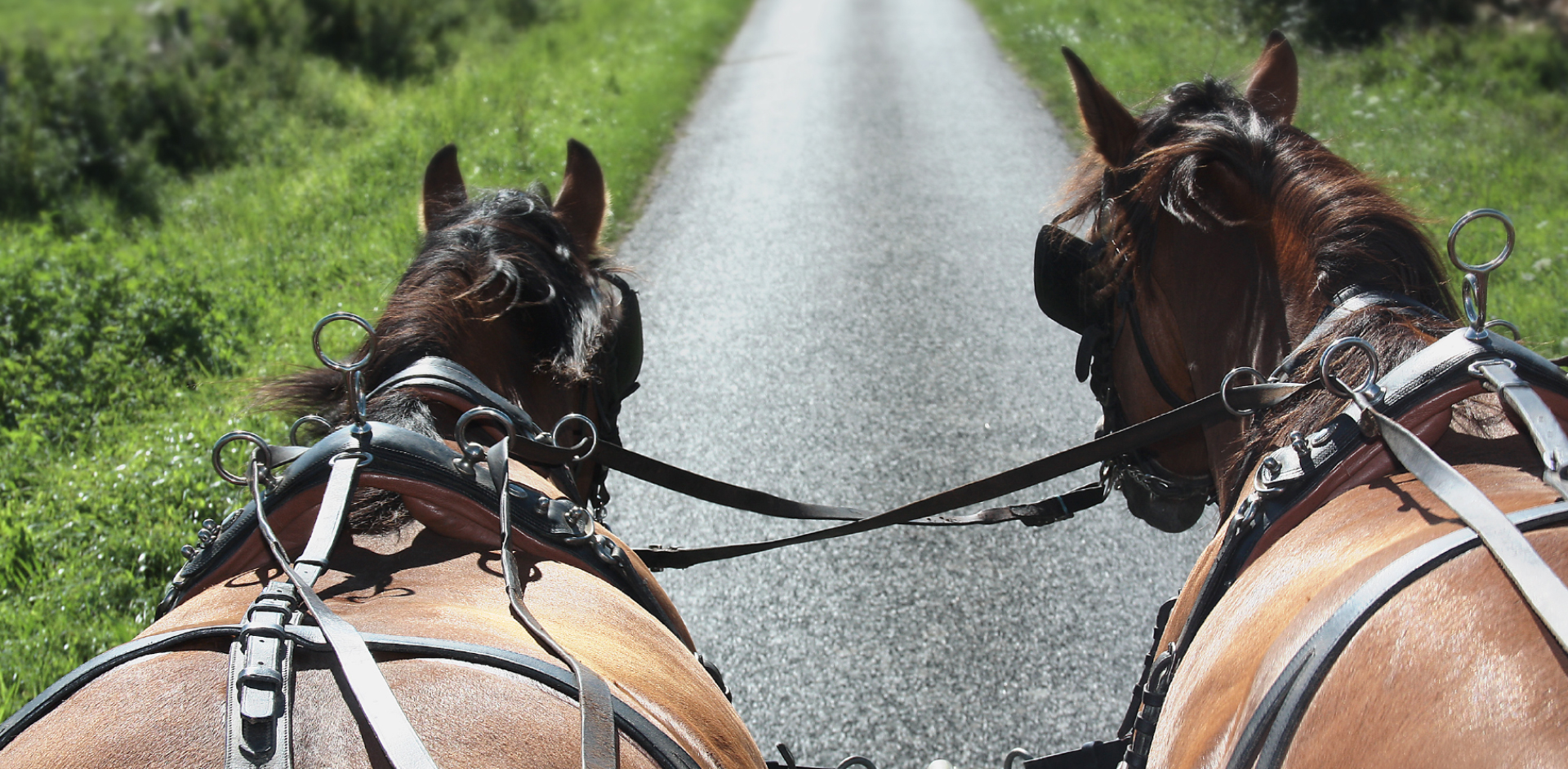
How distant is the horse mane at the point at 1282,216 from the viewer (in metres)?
1.64

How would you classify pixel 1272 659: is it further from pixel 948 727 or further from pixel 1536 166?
pixel 1536 166

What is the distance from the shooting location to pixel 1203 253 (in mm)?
1997

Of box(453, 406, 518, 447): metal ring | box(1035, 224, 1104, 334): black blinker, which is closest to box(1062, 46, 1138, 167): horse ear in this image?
box(1035, 224, 1104, 334): black blinker

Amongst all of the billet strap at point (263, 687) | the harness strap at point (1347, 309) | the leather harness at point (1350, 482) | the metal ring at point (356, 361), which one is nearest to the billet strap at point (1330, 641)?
the leather harness at point (1350, 482)

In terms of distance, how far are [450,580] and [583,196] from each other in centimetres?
112

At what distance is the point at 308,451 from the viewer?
59.9 inches

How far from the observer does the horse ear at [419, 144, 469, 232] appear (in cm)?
229

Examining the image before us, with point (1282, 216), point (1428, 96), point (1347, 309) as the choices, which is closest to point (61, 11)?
point (1428, 96)

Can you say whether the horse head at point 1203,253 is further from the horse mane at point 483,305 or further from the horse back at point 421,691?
the horse back at point 421,691

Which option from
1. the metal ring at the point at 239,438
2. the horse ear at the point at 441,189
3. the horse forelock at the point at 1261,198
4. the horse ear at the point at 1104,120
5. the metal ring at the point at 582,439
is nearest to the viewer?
the metal ring at the point at 239,438

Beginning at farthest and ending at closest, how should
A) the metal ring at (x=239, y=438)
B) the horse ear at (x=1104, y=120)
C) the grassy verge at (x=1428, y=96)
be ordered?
the grassy verge at (x=1428, y=96) < the horse ear at (x=1104, y=120) < the metal ring at (x=239, y=438)

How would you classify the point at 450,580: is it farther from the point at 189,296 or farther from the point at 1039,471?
the point at 189,296

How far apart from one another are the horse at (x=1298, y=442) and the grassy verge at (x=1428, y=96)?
2.51m

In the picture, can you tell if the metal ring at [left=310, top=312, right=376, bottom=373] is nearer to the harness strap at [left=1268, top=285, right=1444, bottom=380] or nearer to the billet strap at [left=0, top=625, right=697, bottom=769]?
the billet strap at [left=0, top=625, right=697, bottom=769]
